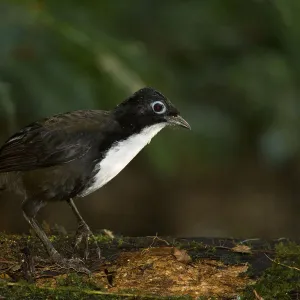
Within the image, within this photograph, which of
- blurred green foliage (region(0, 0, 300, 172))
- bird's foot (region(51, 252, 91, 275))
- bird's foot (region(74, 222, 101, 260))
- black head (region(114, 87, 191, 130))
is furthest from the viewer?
blurred green foliage (region(0, 0, 300, 172))

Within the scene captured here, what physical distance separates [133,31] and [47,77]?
1.32 metres

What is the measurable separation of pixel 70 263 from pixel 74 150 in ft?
1.92

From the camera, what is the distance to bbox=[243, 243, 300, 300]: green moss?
4754mm

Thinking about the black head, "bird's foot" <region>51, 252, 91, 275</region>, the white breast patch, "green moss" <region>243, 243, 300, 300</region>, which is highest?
the black head

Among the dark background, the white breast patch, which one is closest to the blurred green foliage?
the dark background

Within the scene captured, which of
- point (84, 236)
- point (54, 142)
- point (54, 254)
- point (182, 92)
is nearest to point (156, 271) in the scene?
point (54, 254)

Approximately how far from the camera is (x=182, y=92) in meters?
7.56

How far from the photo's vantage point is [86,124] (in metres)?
5.12

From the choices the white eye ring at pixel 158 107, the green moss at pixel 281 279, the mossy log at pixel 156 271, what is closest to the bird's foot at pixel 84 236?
the mossy log at pixel 156 271

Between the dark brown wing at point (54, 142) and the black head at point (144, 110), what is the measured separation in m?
0.10

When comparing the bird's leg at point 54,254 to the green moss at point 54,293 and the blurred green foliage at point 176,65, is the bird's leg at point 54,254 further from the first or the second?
the blurred green foliage at point 176,65

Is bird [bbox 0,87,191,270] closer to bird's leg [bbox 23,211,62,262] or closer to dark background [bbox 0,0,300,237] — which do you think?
bird's leg [bbox 23,211,62,262]

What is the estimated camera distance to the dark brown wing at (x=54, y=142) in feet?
16.7

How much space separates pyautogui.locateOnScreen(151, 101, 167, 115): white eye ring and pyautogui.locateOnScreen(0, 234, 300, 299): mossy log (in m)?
0.72
